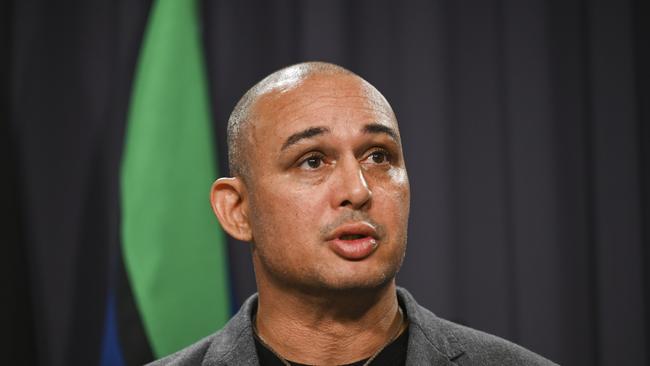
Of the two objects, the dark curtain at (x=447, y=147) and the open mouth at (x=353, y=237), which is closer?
the open mouth at (x=353, y=237)

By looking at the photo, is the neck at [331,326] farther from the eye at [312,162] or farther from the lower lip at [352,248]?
the eye at [312,162]

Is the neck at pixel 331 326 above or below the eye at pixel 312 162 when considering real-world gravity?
below

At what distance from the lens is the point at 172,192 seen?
7.44 ft

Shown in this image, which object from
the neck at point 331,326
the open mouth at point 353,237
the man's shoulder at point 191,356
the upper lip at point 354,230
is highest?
the upper lip at point 354,230

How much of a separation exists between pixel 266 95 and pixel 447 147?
0.93 meters

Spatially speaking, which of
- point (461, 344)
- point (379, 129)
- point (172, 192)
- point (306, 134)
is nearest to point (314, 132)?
point (306, 134)

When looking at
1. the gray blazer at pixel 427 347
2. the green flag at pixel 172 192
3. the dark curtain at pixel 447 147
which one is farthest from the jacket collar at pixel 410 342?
the dark curtain at pixel 447 147

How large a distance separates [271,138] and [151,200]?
884mm

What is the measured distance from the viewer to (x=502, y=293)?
7.48ft

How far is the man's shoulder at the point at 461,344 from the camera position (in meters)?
1.46

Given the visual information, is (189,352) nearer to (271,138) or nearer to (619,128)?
(271,138)

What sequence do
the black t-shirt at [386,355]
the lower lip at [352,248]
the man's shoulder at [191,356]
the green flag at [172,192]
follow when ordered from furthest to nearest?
1. the green flag at [172,192]
2. the man's shoulder at [191,356]
3. the black t-shirt at [386,355]
4. the lower lip at [352,248]

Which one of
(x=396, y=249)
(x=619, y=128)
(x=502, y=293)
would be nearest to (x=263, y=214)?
(x=396, y=249)

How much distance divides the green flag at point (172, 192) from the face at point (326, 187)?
2.43 feet
